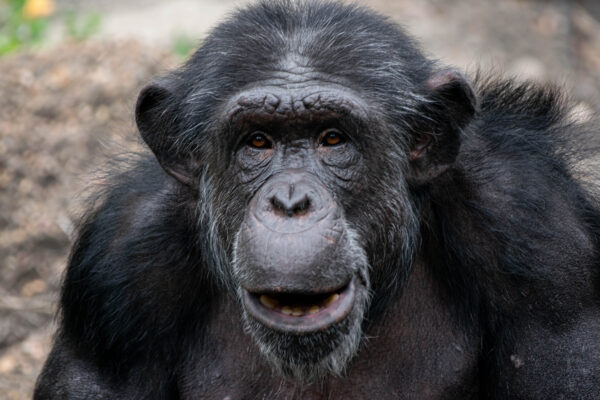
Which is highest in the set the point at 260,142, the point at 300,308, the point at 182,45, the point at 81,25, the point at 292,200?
the point at 292,200

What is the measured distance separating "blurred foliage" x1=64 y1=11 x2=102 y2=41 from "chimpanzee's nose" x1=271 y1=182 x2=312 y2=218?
8.38 meters

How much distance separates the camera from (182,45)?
12.5 m

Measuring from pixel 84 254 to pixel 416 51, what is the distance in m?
2.36

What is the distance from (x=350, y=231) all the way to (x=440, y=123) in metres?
0.90

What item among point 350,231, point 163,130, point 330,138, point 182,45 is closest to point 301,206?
point 350,231

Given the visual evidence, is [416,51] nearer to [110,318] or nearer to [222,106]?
[222,106]

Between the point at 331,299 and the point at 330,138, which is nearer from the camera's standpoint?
the point at 331,299

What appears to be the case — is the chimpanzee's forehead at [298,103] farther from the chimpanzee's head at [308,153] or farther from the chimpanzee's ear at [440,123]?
the chimpanzee's ear at [440,123]

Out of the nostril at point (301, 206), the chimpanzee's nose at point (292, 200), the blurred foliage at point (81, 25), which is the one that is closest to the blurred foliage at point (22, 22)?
the blurred foliage at point (81, 25)

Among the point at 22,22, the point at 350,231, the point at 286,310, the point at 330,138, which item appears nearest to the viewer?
the point at 286,310

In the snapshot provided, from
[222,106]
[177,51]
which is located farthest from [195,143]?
[177,51]

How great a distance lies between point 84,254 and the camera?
19.8 feet

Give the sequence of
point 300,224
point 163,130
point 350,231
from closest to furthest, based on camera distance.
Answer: point 300,224 < point 350,231 < point 163,130

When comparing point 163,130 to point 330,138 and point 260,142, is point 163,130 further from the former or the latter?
point 330,138
